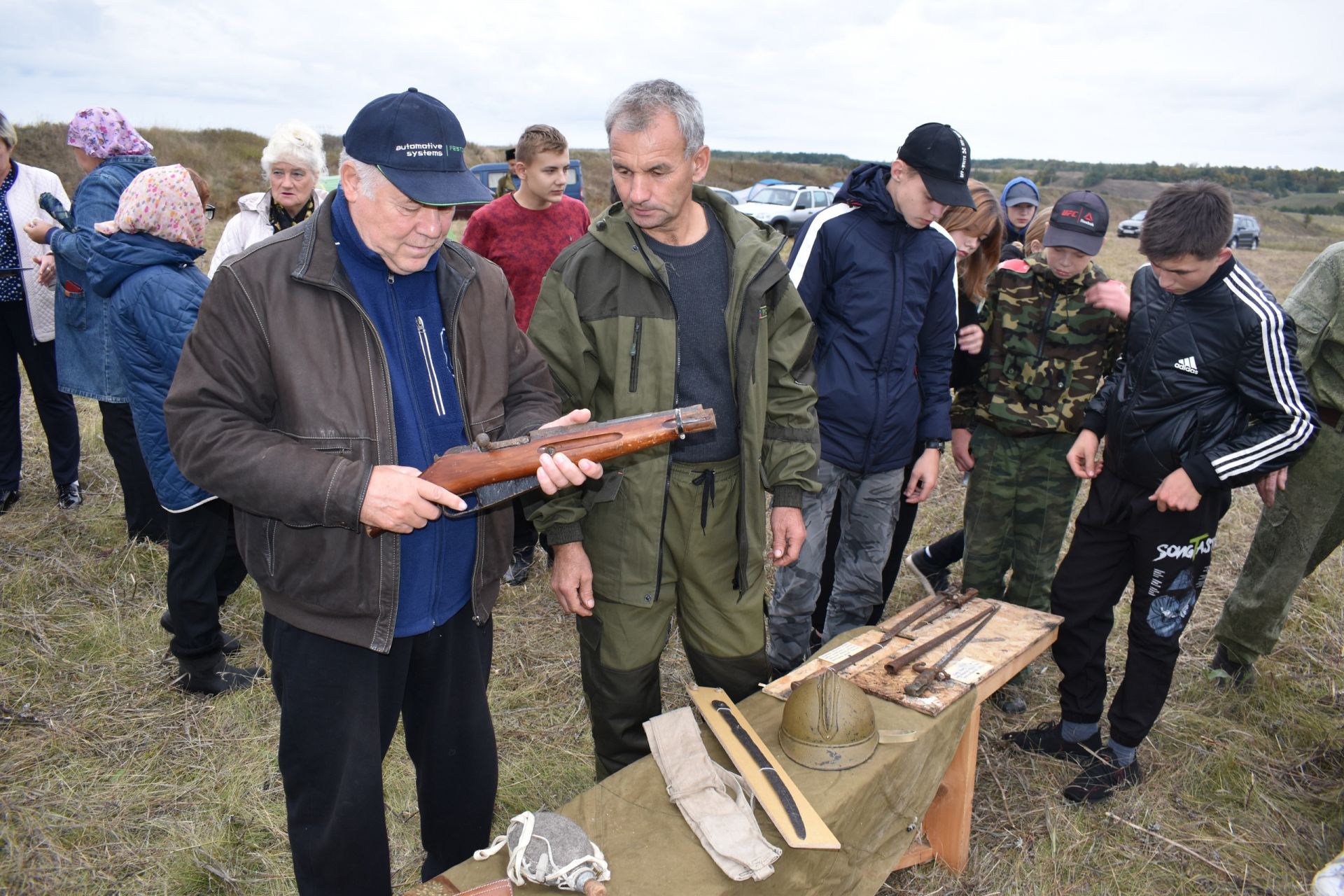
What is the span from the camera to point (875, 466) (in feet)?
11.7

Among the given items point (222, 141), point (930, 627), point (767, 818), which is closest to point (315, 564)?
point (767, 818)

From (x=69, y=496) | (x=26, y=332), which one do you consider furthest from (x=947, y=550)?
(x=26, y=332)

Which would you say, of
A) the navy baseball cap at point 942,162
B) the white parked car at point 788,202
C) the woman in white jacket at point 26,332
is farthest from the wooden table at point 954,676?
the white parked car at point 788,202

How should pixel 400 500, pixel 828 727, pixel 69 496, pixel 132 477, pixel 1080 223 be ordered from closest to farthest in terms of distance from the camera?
pixel 400 500
pixel 828 727
pixel 1080 223
pixel 132 477
pixel 69 496

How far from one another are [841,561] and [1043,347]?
1383 millimetres

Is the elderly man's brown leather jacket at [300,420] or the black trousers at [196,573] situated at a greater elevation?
the elderly man's brown leather jacket at [300,420]

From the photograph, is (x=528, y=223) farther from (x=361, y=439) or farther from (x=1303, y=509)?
(x=1303, y=509)

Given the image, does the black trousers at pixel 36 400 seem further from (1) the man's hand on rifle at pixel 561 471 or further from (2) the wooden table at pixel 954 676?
(2) the wooden table at pixel 954 676

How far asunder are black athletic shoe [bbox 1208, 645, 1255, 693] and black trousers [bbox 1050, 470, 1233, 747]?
1.05 metres

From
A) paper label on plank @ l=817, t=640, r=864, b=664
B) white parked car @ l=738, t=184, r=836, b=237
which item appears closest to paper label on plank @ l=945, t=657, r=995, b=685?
paper label on plank @ l=817, t=640, r=864, b=664

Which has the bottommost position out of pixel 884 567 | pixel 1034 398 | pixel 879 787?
pixel 884 567

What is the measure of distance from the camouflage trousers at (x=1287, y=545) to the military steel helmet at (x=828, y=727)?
9.02ft

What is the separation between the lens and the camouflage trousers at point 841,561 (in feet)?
11.5

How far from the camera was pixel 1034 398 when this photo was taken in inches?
149
